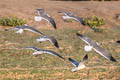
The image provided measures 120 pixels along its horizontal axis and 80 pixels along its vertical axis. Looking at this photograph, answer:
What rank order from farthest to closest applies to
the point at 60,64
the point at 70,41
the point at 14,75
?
1. the point at 70,41
2. the point at 60,64
3. the point at 14,75

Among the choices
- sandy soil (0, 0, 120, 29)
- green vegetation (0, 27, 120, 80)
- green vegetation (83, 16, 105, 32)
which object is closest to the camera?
green vegetation (0, 27, 120, 80)

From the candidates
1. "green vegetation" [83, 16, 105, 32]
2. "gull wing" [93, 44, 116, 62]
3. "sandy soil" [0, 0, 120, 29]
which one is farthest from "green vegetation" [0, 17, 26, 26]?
"gull wing" [93, 44, 116, 62]

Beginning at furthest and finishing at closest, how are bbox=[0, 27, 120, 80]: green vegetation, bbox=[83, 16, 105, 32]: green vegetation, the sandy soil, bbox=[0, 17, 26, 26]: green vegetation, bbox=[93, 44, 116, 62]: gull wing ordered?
the sandy soil < bbox=[83, 16, 105, 32]: green vegetation < bbox=[0, 17, 26, 26]: green vegetation < bbox=[0, 27, 120, 80]: green vegetation < bbox=[93, 44, 116, 62]: gull wing

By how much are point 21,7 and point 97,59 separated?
9.34 metres

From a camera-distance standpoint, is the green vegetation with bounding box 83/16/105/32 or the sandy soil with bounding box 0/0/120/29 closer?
the green vegetation with bounding box 83/16/105/32

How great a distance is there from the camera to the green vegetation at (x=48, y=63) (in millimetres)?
8227

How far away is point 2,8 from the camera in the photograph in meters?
17.1

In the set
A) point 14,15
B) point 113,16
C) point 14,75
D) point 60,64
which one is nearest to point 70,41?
point 60,64

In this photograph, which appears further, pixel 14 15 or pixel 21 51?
pixel 14 15

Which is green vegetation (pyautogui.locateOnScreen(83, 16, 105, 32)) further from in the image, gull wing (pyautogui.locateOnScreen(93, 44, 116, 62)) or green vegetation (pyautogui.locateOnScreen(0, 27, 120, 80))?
gull wing (pyautogui.locateOnScreen(93, 44, 116, 62))

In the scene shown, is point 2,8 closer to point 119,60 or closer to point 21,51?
point 21,51

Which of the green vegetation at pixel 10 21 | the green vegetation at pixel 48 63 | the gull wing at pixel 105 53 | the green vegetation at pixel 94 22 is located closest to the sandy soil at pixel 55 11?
the green vegetation at pixel 94 22

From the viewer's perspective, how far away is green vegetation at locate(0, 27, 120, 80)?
27.0 ft

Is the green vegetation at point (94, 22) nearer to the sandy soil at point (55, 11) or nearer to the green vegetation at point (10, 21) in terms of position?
the sandy soil at point (55, 11)
